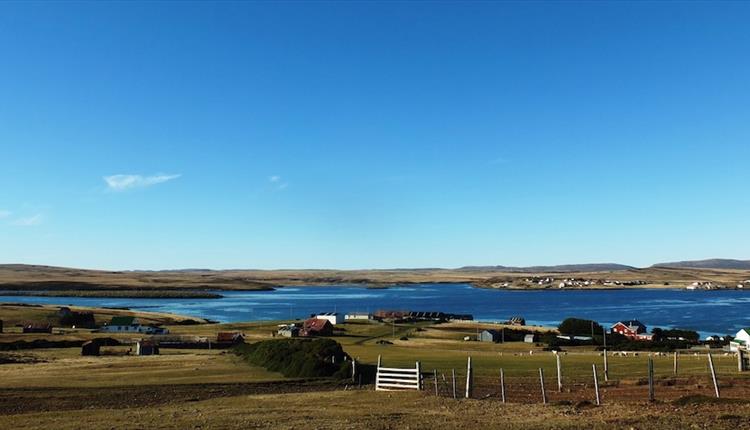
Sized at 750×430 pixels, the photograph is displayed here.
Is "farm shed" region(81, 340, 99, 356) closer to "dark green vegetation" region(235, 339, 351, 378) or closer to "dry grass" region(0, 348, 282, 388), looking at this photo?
"dry grass" region(0, 348, 282, 388)

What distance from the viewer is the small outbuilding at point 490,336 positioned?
94.6m

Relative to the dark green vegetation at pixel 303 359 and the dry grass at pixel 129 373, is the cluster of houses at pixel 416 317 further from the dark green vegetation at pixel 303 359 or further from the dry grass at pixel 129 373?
the dry grass at pixel 129 373

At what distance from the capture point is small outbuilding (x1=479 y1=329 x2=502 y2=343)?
310ft

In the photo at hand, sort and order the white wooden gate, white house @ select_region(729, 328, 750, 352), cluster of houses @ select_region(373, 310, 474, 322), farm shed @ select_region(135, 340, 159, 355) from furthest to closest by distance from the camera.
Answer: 1. cluster of houses @ select_region(373, 310, 474, 322)
2. white house @ select_region(729, 328, 750, 352)
3. farm shed @ select_region(135, 340, 159, 355)
4. the white wooden gate

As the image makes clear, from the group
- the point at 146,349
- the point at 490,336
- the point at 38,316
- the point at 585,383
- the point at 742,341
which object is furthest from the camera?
the point at 38,316

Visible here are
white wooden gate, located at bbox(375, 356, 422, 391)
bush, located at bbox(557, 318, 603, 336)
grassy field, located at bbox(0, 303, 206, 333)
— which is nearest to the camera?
white wooden gate, located at bbox(375, 356, 422, 391)

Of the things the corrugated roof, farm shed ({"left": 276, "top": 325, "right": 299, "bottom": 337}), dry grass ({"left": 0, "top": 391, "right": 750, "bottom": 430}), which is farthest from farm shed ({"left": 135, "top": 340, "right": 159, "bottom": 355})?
the corrugated roof

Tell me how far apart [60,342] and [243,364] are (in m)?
35.6

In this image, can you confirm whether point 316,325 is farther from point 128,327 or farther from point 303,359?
point 303,359

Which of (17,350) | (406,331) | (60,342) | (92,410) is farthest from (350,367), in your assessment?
(406,331)

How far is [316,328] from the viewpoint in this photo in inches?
3920

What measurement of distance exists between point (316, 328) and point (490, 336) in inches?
1055

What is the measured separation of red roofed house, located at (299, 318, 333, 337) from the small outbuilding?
2333cm

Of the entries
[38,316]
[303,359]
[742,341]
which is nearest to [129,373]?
[303,359]
